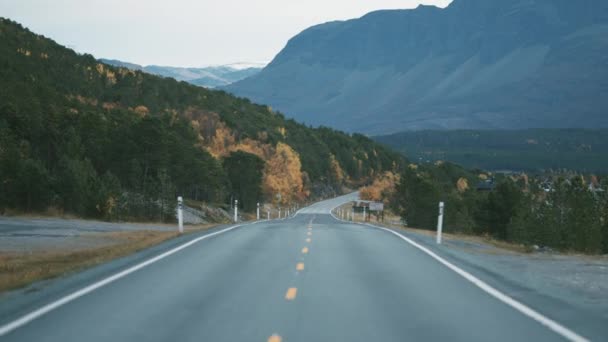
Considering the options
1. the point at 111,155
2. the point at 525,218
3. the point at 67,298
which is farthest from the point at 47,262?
the point at 525,218

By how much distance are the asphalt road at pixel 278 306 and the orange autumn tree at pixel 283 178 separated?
387 ft

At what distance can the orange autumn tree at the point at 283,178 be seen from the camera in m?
140

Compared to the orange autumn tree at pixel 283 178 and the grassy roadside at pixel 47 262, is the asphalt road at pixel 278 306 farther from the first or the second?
the orange autumn tree at pixel 283 178

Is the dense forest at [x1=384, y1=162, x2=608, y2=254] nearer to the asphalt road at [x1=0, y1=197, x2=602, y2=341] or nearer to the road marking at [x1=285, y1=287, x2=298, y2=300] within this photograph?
the asphalt road at [x1=0, y1=197, x2=602, y2=341]

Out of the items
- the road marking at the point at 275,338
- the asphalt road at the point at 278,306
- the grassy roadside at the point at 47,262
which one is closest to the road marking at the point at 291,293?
the asphalt road at the point at 278,306

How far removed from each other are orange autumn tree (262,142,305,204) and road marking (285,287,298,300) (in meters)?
120

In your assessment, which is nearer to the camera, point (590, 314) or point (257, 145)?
point (590, 314)

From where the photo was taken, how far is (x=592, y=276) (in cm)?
1455

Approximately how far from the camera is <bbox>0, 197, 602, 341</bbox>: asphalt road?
8250mm

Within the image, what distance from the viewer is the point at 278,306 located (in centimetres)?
1009

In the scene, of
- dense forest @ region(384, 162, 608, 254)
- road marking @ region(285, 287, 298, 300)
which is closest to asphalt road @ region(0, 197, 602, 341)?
road marking @ region(285, 287, 298, 300)

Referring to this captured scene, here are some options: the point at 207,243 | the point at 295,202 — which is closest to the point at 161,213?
the point at 207,243

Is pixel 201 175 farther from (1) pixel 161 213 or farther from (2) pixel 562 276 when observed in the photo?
(2) pixel 562 276

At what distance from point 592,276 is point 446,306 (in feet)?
18.9
